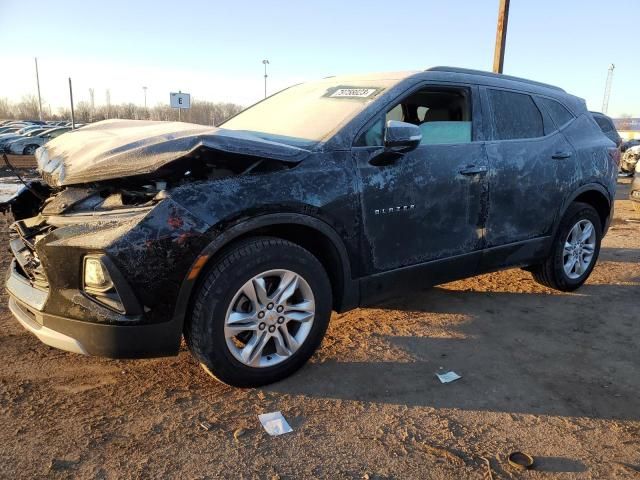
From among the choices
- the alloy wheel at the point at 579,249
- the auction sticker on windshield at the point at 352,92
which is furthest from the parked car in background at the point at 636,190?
the auction sticker on windshield at the point at 352,92

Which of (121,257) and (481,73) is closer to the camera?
(121,257)

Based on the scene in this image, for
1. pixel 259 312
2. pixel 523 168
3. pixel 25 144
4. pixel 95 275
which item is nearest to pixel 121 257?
pixel 95 275

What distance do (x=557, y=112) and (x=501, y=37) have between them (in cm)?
858

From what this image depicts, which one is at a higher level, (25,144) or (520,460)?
(25,144)

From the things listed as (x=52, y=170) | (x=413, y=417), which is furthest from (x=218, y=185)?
(x=413, y=417)

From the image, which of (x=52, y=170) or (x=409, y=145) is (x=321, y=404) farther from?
(x=52, y=170)

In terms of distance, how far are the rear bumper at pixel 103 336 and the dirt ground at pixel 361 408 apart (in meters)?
0.36

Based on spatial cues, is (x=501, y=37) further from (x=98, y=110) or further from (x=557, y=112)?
(x=98, y=110)

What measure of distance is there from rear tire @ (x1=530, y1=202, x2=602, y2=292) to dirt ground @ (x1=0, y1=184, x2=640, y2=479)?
75 cm

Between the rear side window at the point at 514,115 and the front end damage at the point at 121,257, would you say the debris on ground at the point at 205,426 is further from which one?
the rear side window at the point at 514,115

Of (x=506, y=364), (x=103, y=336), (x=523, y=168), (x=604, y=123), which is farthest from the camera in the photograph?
(x=604, y=123)

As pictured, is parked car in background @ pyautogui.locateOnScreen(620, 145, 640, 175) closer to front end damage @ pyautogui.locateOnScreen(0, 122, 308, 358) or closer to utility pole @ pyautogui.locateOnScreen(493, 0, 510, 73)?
utility pole @ pyautogui.locateOnScreen(493, 0, 510, 73)

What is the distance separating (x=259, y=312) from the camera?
2762 millimetres

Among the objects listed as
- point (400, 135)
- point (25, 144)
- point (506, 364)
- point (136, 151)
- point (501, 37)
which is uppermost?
point (501, 37)
